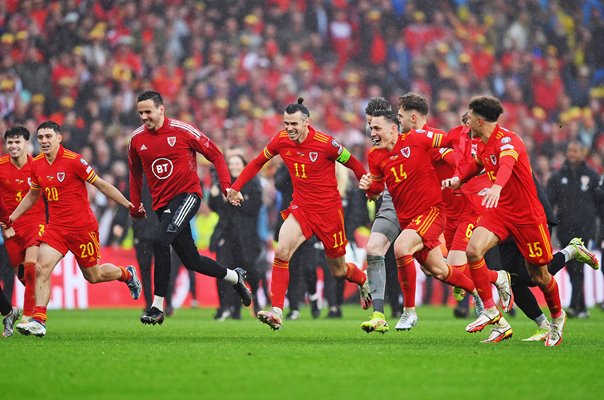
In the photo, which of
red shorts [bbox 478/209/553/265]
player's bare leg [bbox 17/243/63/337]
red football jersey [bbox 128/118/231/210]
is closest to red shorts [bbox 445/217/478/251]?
red shorts [bbox 478/209/553/265]

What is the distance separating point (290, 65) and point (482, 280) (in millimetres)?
16182

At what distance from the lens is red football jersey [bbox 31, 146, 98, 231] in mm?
11969

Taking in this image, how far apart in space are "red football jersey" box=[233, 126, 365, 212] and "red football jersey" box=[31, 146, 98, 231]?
1638 millimetres

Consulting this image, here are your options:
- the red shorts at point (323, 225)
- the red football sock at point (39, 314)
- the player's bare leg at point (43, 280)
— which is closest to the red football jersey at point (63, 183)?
the player's bare leg at point (43, 280)

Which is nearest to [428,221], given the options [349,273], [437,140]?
[437,140]

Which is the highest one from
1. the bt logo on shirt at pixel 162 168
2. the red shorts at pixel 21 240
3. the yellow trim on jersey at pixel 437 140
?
the yellow trim on jersey at pixel 437 140

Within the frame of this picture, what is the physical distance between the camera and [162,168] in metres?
11.9

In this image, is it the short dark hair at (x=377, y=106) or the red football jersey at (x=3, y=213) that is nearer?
the red football jersey at (x=3, y=213)

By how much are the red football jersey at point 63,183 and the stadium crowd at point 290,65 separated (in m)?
9.58

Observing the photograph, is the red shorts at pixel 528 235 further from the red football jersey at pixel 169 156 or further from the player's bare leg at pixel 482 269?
the red football jersey at pixel 169 156

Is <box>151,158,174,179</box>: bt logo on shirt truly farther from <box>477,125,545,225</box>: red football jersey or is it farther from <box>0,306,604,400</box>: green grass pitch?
<box>477,125,545,225</box>: red football jersey

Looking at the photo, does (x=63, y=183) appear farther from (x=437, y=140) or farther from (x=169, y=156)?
(x=437, y=140)

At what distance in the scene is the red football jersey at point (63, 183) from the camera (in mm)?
11969

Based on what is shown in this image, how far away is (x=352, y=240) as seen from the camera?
1833cm
